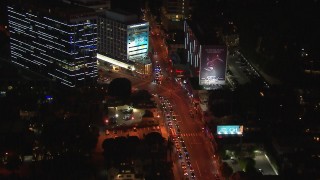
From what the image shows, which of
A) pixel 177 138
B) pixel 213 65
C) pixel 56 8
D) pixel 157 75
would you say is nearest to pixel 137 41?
pixel 157 75

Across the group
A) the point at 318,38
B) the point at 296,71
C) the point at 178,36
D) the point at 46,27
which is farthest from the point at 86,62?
the point at 318,38

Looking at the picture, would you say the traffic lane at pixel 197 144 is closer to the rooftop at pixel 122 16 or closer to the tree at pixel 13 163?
the rooftop at pixel 122 16

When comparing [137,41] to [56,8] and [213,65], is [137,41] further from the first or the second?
[213,65]

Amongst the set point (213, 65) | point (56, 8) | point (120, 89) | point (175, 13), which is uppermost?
point (56, 8)

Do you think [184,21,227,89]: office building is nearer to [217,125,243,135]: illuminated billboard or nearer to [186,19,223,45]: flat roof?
[186,19,223,45]: flat roof

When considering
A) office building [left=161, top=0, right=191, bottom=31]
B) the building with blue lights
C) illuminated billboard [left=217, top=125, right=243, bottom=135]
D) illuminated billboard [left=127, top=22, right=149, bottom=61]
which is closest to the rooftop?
illuminated billboard [left=127, top=22, right=149, bottom=61]

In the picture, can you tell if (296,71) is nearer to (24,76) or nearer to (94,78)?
(94,78)

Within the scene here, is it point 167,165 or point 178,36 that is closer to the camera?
point 167,165
